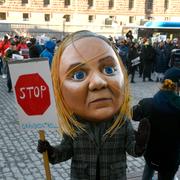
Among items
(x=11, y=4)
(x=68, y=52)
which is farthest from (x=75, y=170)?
(x=11, y=4)

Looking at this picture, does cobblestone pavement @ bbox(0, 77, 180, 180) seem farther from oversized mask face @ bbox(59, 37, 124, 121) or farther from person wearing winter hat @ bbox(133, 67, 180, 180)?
oversized mask face @ bbox(59, 37, 124, 121)

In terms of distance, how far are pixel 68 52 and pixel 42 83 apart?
0.99 ft

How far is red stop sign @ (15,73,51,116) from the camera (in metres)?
2.62

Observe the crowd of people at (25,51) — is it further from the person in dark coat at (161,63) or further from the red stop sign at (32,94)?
the red stop sign at (32,94)

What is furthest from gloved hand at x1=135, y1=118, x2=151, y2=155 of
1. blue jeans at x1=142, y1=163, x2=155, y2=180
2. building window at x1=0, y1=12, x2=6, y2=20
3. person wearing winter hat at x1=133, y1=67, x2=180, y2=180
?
building window at x1=0, y1=12, x2=6, y2=20

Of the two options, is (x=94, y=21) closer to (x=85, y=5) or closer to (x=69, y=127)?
(x=85, y=5)

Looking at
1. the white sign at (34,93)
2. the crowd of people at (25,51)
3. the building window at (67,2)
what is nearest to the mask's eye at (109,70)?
the white sign at (34,93)

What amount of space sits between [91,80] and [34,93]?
49 centimetres

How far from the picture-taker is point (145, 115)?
139 inches

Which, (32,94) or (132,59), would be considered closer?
(32,94)

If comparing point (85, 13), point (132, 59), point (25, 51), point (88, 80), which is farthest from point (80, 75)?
point (85, 13)

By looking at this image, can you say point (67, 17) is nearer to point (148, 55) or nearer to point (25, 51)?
point (148, 55)

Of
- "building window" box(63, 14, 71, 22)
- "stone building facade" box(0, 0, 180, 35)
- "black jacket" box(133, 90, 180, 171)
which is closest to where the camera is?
"black jacket" box(133, 90, 180, 171)

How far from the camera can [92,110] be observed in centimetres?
248
